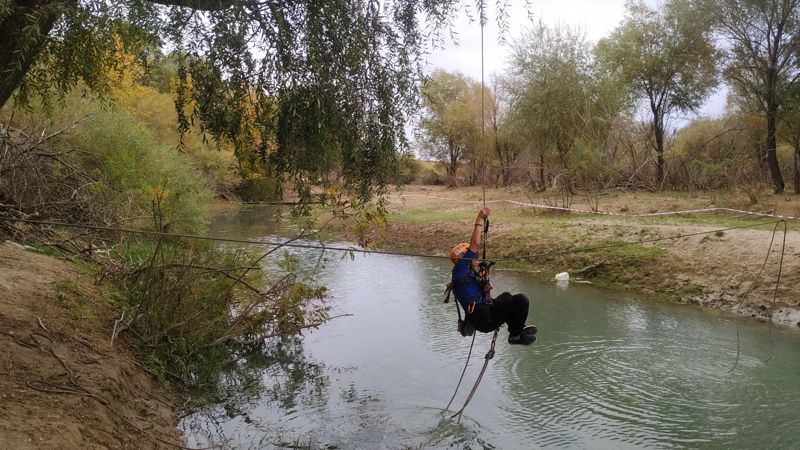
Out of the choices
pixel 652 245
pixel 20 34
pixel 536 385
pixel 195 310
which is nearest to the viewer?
pixel 20 34

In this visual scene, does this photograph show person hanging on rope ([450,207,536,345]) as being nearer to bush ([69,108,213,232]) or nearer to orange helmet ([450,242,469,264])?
orange helmet ([450,242,469,264])

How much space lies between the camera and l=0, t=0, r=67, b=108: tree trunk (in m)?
5.16

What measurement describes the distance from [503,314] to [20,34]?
18.3 feet

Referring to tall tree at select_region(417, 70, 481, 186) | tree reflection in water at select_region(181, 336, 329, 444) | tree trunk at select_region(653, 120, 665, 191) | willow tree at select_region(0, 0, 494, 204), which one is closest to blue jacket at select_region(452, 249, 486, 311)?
willow tree at select_region(0, 0, 494, 204)

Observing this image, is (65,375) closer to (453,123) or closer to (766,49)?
(766,49)

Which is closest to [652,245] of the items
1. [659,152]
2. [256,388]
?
[256,388]

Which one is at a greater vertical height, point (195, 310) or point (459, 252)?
point (459, 252)

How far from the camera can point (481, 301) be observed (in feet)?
22.8

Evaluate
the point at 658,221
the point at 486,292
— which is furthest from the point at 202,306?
the point at 658,221

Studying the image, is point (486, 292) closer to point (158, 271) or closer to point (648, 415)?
point (648, 415)

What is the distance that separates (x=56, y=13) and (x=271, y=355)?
6414mm

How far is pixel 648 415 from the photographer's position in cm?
798

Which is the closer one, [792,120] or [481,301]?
[481,301]

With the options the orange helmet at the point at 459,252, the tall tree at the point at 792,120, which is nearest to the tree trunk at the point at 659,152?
the tall tree at the point at 792,120
